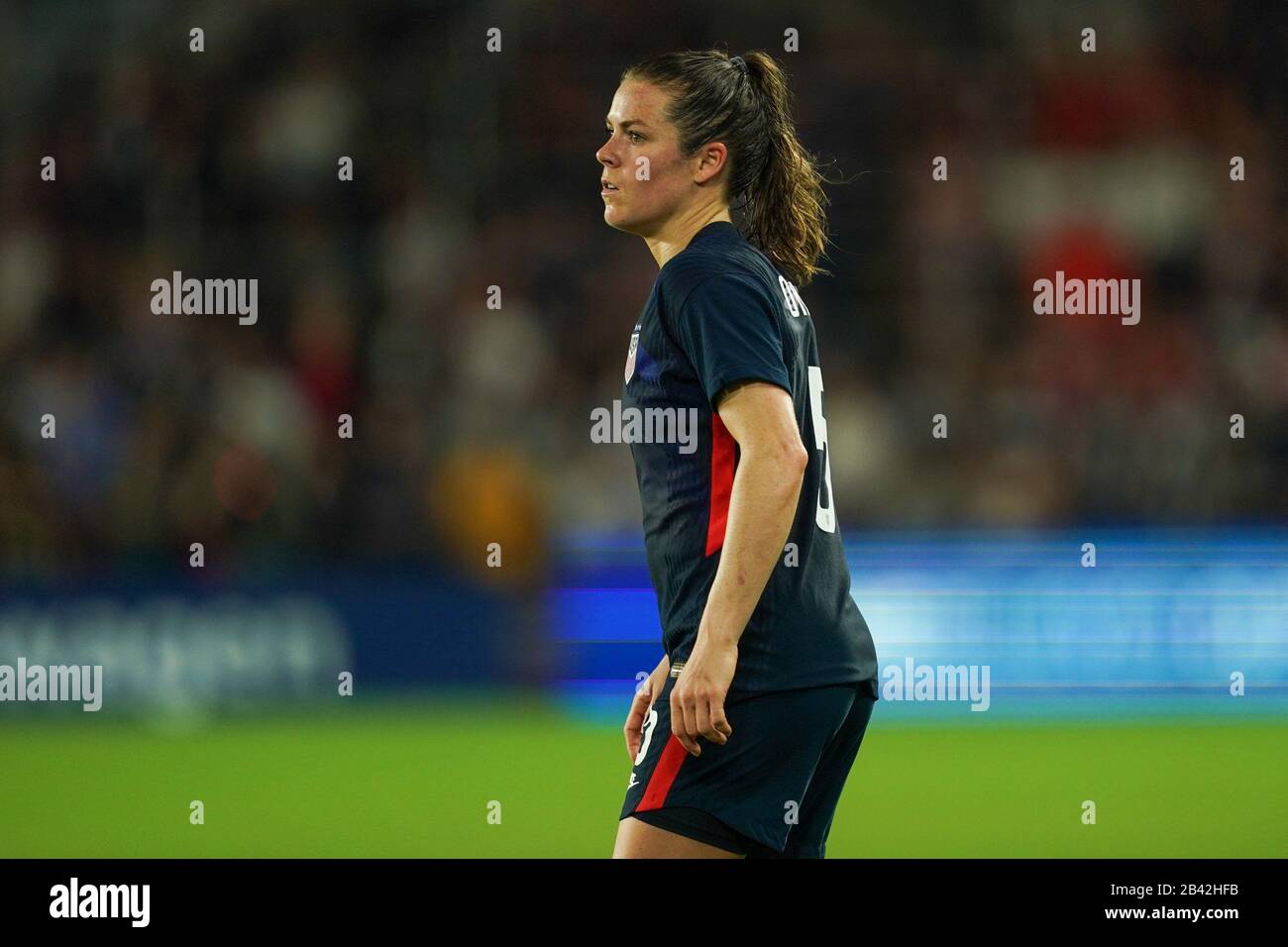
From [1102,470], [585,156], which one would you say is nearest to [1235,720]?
[1102,470]

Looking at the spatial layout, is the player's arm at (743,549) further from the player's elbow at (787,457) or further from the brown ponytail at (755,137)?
the brown ponytail at (755,137)

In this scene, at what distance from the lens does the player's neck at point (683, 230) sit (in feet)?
Answer: 10.3

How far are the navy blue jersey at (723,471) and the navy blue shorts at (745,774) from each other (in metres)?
0.05

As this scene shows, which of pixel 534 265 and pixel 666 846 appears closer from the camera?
pixel 666 846

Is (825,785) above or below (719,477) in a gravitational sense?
below

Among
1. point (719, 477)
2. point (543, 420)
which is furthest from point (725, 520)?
point (543, 420)

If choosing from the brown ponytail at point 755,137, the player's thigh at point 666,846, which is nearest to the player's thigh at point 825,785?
the player's thigh at point 666,846

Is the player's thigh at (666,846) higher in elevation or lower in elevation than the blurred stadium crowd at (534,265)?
lower

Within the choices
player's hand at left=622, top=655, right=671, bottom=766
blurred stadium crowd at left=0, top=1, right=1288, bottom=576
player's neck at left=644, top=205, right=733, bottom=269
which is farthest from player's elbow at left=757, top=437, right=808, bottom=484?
blurred stadium crowd at left=0, top=1, right=1288, bottom=576

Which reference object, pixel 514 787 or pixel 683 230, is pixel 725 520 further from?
pixel 514 787

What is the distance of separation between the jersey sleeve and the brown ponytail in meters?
0.35

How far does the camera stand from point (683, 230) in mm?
3135

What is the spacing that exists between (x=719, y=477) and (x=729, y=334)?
27 centimetres

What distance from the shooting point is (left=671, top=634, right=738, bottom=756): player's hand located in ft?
9.14
